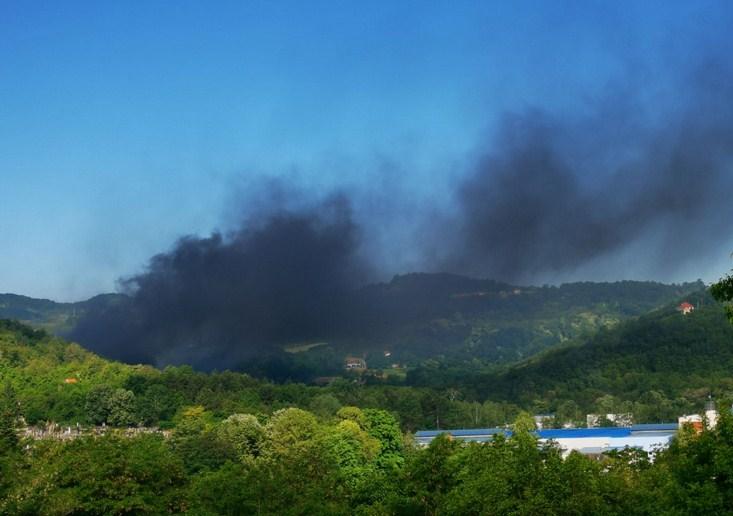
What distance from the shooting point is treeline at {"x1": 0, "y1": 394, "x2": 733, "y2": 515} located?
2994cm

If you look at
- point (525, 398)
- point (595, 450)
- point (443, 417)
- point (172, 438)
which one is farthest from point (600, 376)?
point (172, 438)

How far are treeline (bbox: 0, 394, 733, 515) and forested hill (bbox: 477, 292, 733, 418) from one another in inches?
4066

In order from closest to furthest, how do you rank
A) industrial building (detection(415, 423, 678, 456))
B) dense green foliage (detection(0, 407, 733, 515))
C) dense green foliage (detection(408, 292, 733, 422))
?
dense green foliage (detection(0, 407, 733, 515)) → industrial building (detection(415, 423, 678, 456)) → dense green foliage (detection(408, 292, 733, 422))

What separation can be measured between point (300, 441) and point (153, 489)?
4012cm

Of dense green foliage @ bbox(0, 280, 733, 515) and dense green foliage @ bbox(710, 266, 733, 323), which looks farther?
dense green foliage @ bbox(0, 280, 733, 515)

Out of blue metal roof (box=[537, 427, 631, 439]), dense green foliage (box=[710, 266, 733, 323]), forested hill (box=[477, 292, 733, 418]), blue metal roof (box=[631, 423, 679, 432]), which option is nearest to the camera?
dense green foliage (box=[710, 266, 733, 323])

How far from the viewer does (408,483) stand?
41188 millimetres

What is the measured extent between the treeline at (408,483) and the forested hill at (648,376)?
103270mm

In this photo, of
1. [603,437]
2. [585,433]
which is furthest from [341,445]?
[585,433]

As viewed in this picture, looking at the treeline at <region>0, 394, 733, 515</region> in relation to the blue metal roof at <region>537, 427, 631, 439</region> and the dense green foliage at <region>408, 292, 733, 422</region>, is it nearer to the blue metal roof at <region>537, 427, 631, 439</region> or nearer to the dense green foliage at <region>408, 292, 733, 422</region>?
the blue metal roof at <region>537, 427, 631, 439</region>

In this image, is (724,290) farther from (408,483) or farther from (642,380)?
(642,380)

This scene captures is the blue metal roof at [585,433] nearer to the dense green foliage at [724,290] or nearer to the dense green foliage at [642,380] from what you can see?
the dense green foliage at [642,380]

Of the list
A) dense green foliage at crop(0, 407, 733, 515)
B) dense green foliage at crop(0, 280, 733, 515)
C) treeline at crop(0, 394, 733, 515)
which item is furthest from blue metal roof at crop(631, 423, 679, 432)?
dense green foliage at crop(0, 407, 733, 515)

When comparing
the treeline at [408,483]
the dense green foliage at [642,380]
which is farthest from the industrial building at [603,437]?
the treeline at [408,483]
